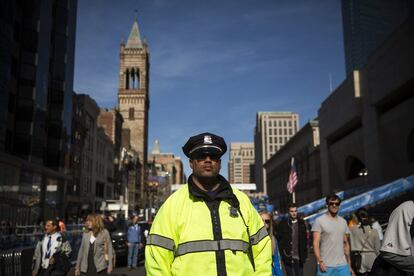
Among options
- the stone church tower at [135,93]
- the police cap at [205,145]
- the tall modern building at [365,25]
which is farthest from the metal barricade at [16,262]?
the stone church tower at [135,93]

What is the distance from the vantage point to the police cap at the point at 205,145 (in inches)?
121

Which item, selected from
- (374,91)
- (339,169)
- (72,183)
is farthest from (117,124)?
(374,91)

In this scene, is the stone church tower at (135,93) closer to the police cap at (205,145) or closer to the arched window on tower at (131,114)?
the arched window on tower at (131,114)

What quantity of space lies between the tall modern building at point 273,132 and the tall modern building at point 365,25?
80808 millimetres

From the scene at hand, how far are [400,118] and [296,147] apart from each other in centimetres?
5155

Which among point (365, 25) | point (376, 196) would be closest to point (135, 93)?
point (365, 25)

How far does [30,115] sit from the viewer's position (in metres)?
30.7

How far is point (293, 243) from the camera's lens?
9.00m

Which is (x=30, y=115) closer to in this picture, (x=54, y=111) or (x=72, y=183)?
(x=54, y=111)

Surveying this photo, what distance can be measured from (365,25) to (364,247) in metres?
88.3

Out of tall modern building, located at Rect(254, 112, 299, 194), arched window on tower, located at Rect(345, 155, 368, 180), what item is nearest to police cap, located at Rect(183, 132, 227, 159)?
arched window on tower, located at Rect(345, 155, 368, 180)

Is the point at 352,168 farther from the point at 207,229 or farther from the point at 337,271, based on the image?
the point at 207,229

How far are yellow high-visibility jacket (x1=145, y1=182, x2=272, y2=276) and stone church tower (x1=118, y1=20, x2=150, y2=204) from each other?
106 meters

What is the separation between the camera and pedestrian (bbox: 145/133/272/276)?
9.10ft
